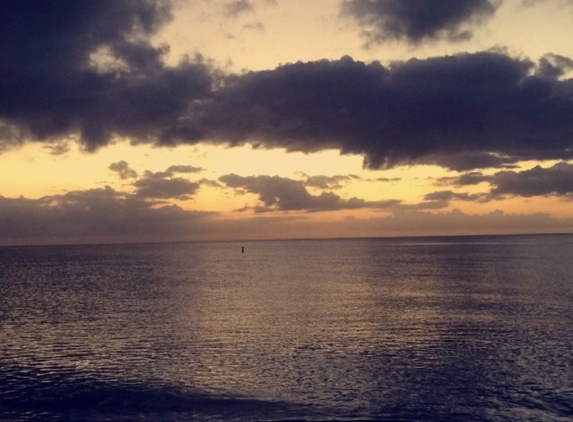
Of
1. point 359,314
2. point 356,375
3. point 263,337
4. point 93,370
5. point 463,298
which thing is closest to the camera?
point 356,375

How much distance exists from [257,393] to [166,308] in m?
41.4

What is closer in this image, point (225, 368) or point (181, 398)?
point (181, 398)

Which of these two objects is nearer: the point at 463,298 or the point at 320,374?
the point at 320,374

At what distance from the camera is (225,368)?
40531mm

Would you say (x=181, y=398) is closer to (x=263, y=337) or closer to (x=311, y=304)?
(x=263, y=337)

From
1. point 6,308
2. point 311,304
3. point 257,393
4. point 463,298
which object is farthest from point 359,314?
point 6,308

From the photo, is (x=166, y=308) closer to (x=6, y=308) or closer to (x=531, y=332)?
(x=6, y=308)

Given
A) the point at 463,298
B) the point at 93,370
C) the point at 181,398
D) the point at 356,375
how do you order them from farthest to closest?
the point at 463,298 → the point at 93,370 → the point at 356,375 → the point at 181,398

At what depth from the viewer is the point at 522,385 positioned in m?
35.1

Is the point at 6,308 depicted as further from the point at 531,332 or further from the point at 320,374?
the point at 531,332

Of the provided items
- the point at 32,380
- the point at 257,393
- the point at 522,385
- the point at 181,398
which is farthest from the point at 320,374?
the point at 32,380

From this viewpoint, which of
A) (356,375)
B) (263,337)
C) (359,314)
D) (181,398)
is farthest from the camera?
(359,314)

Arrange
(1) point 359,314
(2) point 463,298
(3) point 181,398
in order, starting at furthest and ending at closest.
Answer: (2) point 463,298
(1) point 359,314
(3) point 181,398

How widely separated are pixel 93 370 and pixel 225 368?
10.2 metres
